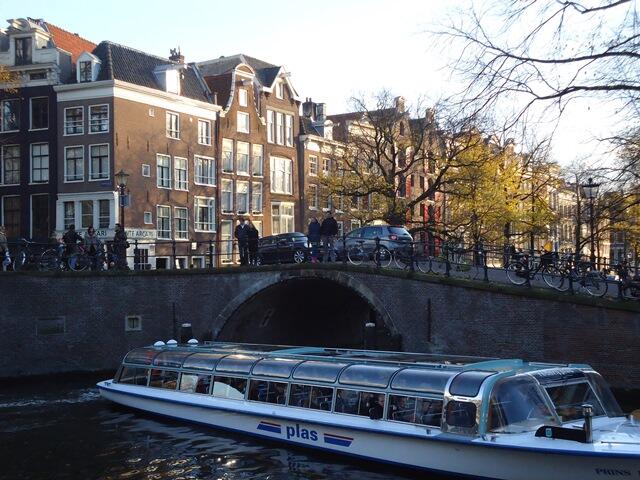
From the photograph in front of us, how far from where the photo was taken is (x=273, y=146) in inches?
1886

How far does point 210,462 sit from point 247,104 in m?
34.0

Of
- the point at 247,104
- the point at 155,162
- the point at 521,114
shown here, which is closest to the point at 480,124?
the point at 521,114

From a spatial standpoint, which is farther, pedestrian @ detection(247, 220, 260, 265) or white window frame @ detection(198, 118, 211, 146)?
white window frame @ detection(198, 118, 211, 146)

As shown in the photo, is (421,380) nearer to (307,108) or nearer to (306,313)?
(306,313)

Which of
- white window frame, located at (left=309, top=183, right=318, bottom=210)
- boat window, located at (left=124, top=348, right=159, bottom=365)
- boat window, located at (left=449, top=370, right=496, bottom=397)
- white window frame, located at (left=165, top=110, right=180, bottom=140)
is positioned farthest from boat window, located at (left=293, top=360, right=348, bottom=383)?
white window frame, located at (left=309, top=183, right=318, bottom=210)

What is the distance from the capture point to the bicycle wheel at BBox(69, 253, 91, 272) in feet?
86.1

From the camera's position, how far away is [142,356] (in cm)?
1961

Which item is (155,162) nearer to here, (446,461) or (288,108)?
Result: (288,108)

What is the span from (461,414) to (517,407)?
0.87 meters

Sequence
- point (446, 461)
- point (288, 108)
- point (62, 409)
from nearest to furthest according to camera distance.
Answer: point (446, 461), point (62, 409), point (288, 108)

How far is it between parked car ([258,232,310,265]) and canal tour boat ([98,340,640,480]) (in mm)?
8928

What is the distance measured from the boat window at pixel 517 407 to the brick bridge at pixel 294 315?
704cm

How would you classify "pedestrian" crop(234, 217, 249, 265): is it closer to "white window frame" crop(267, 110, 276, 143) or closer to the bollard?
the bollard

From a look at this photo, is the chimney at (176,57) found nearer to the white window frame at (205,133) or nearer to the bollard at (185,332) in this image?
the white window frame at (205,133)
